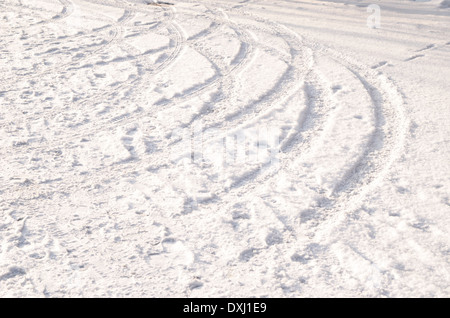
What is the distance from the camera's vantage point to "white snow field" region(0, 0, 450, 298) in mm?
2521

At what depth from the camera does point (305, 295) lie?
2.37 meters

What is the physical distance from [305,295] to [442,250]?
77 centimetres

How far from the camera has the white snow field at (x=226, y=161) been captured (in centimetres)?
252

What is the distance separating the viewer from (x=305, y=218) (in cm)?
289

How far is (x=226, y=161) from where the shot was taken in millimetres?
3465

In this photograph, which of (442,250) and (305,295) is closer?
(305,295)

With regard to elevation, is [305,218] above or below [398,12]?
below

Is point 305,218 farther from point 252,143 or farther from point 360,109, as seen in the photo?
point 360,109

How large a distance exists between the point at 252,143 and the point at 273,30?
8.80 ft
